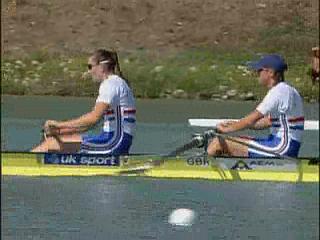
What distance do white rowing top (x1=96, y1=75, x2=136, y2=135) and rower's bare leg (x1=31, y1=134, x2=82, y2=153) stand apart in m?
0.17

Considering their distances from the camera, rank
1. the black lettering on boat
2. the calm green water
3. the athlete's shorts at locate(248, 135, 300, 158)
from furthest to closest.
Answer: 1. the athlete's shorts at locate(248, 135, 300, 158)
2. the black lettering on boat
3. the calm green water

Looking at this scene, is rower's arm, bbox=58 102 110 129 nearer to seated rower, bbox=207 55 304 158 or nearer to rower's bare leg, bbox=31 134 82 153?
rower's bare leg, bbox=31 134 82 153

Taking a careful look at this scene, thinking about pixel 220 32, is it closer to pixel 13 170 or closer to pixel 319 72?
pixel 319 72

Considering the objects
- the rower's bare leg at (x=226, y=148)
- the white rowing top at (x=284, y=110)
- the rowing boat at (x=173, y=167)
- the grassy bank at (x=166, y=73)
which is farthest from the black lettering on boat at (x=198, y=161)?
the grassy bank at (x=166, y=73)

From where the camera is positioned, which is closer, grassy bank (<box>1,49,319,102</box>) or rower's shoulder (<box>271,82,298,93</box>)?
rower's shoulder (<box>271,82,298,93</box>)

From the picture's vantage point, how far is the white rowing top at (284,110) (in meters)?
5.30

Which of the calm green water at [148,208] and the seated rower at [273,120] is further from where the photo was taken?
the seated rower at [273,120]

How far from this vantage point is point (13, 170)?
16.8 ft

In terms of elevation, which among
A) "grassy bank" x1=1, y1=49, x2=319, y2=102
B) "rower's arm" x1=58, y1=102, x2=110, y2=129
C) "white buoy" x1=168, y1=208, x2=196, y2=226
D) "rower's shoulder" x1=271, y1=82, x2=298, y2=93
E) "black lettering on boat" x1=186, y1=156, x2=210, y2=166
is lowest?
"white buoy" x1=168, y1=208, x2=196, y2=226

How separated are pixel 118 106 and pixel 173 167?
1.28ft

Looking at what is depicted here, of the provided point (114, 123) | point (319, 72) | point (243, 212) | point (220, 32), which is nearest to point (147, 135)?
point (319, 72)

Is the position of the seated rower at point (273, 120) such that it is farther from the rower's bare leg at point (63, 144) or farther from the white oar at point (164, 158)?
the rower's bare leg at point (63, 144)

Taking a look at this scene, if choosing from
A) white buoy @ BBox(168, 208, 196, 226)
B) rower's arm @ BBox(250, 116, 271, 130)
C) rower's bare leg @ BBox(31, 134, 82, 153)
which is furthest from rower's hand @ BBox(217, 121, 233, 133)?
white buoy @ BBox(168, 208, 196, 226)

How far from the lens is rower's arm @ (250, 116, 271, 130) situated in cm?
539
